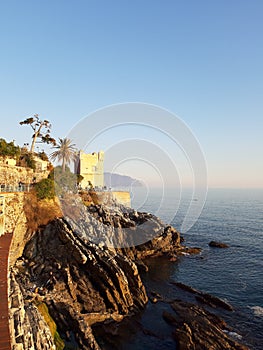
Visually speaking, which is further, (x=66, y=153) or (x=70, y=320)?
(x=66, y=153)

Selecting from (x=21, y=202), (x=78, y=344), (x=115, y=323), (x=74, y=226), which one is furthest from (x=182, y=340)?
(x=21, y=202)

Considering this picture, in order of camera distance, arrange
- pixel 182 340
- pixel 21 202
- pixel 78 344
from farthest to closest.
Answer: pixel 21 202 → pixel 182 340 → pixel 78 344

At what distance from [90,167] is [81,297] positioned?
4180 centimetres

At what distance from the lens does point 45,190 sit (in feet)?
110

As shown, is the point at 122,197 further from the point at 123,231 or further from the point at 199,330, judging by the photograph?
the point at 199,330

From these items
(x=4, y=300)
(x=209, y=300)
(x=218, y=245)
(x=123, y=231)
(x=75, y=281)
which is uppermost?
(x=4, y=300)

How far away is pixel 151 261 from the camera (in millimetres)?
37000

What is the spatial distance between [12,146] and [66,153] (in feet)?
54.0

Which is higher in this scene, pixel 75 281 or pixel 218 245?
pixel 75 281

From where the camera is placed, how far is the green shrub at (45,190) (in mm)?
33031

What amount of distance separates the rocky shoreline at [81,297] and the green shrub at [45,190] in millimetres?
3346

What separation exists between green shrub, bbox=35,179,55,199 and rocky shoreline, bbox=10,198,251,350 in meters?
3.35

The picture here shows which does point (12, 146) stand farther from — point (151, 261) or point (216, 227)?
point (216, 227)

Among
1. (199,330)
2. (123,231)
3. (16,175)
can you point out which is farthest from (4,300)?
(123,231)
